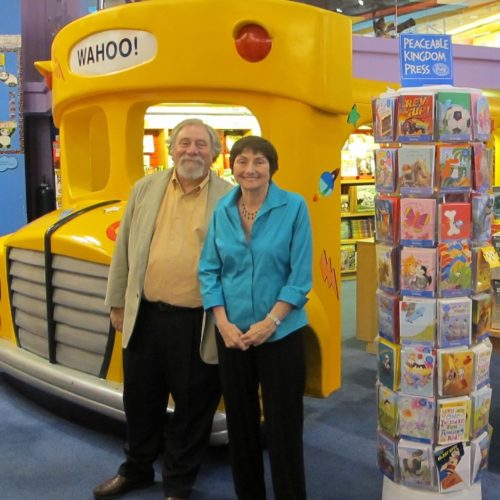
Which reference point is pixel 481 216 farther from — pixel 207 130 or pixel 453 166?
pixel 207 130

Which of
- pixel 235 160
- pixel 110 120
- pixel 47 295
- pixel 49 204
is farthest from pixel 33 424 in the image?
pixel 49 204

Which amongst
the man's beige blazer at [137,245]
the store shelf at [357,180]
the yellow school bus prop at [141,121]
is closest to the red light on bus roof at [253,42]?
the yellow school bus prop at [141,121]

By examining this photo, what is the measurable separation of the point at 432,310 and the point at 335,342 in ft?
3.38

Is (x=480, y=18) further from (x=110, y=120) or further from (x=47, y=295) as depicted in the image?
(x=47, y=295)

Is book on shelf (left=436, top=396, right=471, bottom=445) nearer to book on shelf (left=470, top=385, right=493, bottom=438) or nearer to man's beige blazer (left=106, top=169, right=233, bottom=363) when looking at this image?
book on shelf (left=470, top=385, right=493, bottom=438)

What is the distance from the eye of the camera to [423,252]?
2418 millimetres

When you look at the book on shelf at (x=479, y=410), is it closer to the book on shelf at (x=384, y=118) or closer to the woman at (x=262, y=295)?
the woman at (x=262, y=295)

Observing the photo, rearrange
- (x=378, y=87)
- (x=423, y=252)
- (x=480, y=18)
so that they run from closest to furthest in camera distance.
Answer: (x=423, y=252) → (x=378, y=87) → (x=480, y=18)

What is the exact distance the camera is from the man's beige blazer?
2.58 meters

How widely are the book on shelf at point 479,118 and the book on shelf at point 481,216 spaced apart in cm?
21

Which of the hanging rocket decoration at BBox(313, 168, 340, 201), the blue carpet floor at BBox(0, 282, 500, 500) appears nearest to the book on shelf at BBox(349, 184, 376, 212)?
the blue carpet floor at BBox(0, 282, 500, 500)

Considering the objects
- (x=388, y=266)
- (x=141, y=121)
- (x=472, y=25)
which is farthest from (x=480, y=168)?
(x=472, y=25)

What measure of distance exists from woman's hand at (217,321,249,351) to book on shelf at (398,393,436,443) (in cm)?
70

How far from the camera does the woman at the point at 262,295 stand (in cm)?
223
